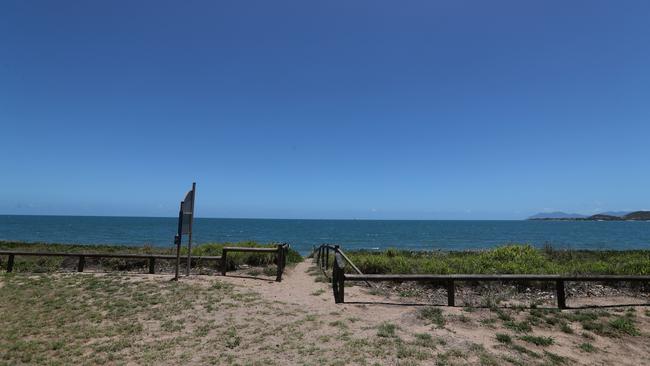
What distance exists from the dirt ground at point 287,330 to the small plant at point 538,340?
0.08 feet

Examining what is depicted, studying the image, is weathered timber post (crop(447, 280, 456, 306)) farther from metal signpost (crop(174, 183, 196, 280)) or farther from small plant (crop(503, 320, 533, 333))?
metal signpost (crop(174, 183, 196, 280))

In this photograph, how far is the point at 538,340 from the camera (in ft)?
18.0

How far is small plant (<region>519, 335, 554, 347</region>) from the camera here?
5.41 m

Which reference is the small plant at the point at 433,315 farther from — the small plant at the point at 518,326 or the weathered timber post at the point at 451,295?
the small plant at the point at 518,326

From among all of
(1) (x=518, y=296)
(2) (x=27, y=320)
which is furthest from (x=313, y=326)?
(1) (x=518, y=296)

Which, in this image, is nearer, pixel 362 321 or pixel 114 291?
pixel 362 321

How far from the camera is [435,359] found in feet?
15.2

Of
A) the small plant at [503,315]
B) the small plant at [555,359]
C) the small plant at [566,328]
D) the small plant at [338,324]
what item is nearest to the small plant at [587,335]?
the small plant at [566,328]

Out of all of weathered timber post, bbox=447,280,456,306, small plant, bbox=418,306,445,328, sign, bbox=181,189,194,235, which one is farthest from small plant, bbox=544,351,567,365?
sign, bbox=181,189,194,235

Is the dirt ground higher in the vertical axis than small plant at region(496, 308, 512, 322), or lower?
lower

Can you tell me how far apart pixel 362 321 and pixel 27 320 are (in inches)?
228

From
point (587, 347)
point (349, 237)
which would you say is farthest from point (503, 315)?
point (349, 237)

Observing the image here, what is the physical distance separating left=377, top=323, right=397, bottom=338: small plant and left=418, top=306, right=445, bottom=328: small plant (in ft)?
2.64

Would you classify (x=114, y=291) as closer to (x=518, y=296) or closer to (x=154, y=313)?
(x=154, y=313)
